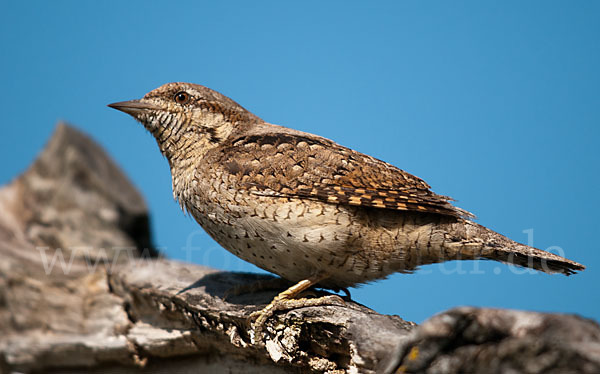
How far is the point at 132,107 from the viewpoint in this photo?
13.4ft

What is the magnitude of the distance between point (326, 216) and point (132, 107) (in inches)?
74.1

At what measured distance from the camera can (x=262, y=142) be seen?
12.3ft

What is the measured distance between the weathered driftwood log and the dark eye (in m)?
1.58

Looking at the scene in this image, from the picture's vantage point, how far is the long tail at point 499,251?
3.23 meters

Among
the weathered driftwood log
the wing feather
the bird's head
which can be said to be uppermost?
the bird's head

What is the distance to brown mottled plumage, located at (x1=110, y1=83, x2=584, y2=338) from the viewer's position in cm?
327

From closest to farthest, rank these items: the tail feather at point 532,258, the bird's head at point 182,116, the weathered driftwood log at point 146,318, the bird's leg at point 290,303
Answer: the weathered driftwood log at point 146,318 < the tail feather at point 532,258 < the bird's leg at point 290,303 < the bird's head at point 182,116

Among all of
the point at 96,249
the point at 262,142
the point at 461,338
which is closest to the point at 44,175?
the point at 96,249

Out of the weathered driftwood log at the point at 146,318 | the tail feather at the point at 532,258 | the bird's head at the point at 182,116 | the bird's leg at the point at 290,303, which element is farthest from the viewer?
the bird's head at the point at 182,116

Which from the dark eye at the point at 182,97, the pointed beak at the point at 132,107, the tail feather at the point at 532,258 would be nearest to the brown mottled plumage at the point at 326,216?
the tail feather at the point at 532,258

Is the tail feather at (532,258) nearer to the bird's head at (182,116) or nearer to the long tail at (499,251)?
the long tail at (499,251)

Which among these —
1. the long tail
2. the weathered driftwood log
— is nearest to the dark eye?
the weathered driftwood log

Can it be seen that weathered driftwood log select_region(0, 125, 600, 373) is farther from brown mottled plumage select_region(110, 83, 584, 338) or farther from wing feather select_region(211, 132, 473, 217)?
wing feather select_region(211, 132, 473, 217)

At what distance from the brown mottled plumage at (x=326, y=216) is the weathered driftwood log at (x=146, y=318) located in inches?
13.7
